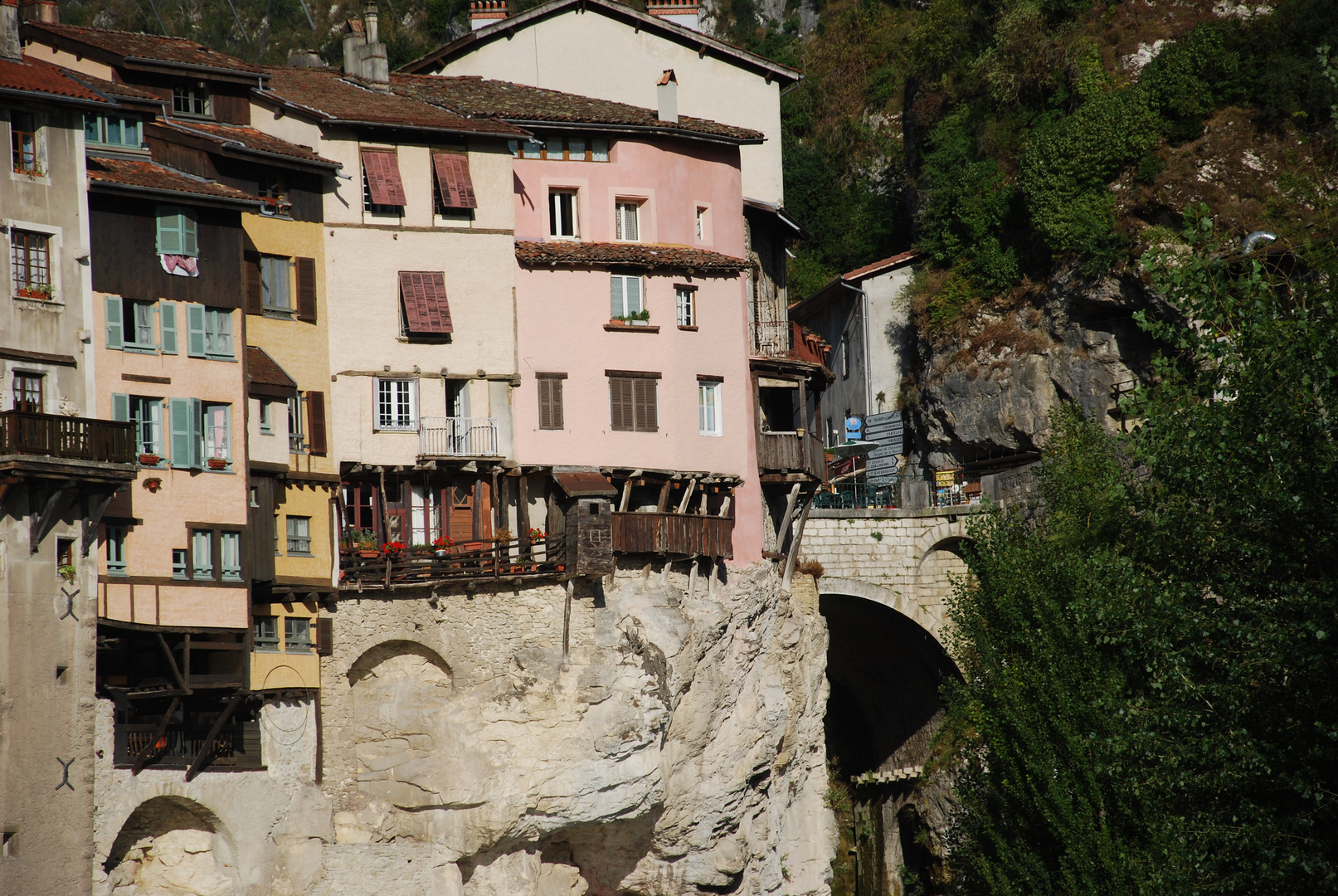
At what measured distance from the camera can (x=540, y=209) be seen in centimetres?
4491

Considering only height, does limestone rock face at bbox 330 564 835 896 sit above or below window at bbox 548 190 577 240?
below

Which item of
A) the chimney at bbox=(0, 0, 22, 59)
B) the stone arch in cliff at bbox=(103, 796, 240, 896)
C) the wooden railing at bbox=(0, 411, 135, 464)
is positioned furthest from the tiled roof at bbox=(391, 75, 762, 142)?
the stone arch in cliff at bbox=(103, 796, 240, 896)

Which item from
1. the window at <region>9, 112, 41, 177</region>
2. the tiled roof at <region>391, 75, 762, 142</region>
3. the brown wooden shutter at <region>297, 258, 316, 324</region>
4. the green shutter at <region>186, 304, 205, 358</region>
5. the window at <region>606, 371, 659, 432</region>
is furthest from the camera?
the tiled roof at <region>391, 75, 762, 142</region>

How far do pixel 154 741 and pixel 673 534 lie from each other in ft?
45.9

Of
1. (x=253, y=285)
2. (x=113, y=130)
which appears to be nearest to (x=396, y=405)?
(x=253, y=285)

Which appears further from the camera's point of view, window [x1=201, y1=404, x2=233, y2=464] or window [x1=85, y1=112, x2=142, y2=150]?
window [x1=85, y1=112, x2=142, y2=150]

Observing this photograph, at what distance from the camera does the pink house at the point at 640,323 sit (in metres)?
43.4

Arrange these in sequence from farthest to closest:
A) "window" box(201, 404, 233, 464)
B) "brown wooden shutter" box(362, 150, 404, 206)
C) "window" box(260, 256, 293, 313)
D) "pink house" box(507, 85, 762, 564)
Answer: "pink house" box(507, 85, 762, 564) < "brown wooden shutter" box(362, 150, 404, 206) < "window" box(260, 256, 293, 313) < "window" box(201, 404, 233, 464)

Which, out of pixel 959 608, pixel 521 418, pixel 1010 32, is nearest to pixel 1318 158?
pixel 1010 32

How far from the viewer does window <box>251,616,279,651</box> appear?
38.0 meters

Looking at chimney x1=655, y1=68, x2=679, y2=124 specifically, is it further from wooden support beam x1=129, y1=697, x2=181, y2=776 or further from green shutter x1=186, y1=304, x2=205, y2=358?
wooden support beam x1=129, y1=697, x2=181, y2=776

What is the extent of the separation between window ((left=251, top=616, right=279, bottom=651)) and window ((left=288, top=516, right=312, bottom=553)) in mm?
1685

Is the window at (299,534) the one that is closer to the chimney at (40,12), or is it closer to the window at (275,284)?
the window at (275,284)

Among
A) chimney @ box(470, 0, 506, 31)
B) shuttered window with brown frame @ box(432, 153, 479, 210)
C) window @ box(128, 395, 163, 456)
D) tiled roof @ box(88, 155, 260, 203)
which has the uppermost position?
chimney @ box(470, 0, 506, 31)
